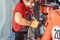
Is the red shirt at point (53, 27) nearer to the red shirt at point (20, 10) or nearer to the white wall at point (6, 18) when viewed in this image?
the red shirt at point (20, 10)

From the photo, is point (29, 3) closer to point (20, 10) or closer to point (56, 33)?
point (20, 10)

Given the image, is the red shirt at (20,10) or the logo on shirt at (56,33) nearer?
the logo on shirt at (56,33)

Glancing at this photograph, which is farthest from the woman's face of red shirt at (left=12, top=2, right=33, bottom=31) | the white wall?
the white wall

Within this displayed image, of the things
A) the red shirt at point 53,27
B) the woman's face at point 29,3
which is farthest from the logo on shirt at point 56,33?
the woman's face at point 29,3

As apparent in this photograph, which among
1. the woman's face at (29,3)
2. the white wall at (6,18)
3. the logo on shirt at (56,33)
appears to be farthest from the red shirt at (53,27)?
the white wall at (6,18)

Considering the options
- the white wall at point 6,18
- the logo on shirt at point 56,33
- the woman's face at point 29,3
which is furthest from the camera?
the white wall at point 6,18

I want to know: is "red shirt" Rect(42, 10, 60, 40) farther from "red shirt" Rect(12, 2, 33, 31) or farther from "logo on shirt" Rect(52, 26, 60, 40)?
"red shirt" Rect(12, 2, 33, 31)

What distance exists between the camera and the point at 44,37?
81 centimetres

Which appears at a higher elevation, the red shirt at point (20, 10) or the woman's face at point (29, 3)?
the woman's face at point (29, 3)

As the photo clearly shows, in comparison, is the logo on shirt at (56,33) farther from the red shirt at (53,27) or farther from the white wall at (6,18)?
the white wall at (6,18)

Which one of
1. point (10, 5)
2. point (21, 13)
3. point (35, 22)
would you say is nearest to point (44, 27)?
point (35, 22)

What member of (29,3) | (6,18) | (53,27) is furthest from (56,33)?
(6,18)

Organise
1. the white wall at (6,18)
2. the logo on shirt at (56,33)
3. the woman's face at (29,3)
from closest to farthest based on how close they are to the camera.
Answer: the logo on shirt at (56,33) < the woman's face at (29,3) < the white wall at (6,18)

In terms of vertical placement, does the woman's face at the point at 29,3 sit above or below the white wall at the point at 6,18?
above
